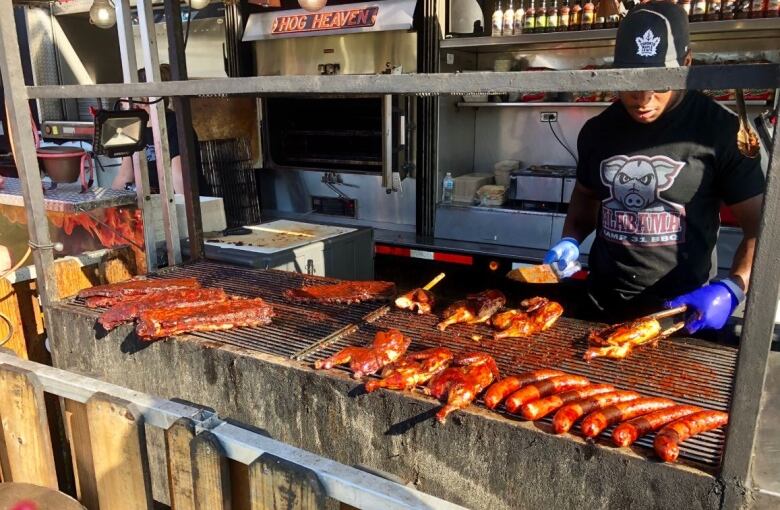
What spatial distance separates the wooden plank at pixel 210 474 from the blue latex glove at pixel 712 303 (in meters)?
2.08

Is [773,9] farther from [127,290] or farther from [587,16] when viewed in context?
[127,290]

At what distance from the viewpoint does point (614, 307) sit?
11.7 feet

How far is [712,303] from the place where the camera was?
8.59 ft

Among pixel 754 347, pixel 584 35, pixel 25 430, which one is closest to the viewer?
pixel 754 347

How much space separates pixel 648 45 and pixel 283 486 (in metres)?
2.38

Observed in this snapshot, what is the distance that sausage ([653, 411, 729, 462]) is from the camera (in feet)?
6.57

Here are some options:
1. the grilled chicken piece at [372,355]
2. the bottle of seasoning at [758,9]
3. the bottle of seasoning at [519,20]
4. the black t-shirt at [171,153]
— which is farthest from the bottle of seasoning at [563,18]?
the grilled chicken piece at [372,355]

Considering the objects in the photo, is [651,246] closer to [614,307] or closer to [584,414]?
[614,307]

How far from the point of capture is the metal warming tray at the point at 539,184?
6.93m

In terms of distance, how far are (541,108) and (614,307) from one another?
4.85 m

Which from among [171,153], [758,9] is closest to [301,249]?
[171,153]

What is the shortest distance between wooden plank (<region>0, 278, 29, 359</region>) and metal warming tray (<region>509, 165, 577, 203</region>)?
5.32m

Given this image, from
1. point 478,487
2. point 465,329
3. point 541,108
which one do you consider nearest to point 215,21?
point 541,108

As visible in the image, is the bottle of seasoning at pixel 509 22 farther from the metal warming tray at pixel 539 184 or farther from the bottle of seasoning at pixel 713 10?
the bottle of seasoning at pixel 713 10
